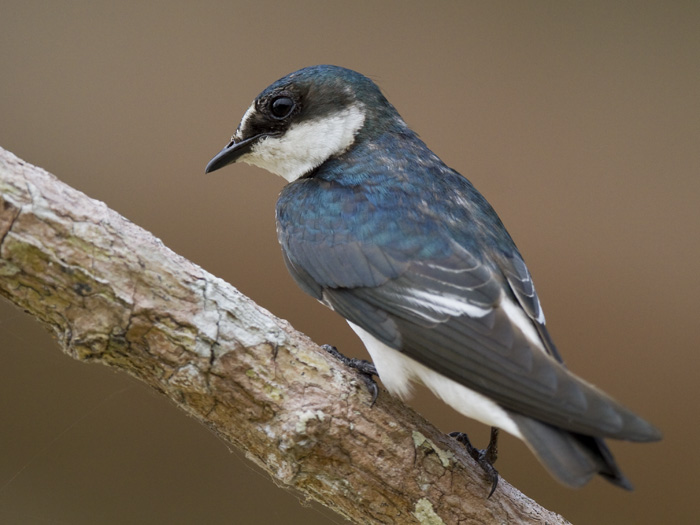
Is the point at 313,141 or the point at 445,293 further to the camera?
the point at 313,141

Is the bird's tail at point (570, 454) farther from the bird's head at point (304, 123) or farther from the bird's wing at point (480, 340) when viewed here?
the bird's head at point (304, 123)

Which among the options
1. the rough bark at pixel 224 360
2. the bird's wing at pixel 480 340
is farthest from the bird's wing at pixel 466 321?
the rough bark at pixel 224 360

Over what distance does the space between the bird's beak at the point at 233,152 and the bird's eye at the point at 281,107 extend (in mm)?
48

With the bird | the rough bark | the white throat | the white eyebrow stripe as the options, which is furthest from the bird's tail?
the white eyebrow stripe

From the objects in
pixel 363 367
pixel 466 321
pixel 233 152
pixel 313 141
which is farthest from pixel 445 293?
pixel 233 152

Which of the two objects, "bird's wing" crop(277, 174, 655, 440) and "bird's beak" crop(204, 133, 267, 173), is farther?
"bird's beak" crop(204, 133, 267, 173)

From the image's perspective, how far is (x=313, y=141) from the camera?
1.48 meters

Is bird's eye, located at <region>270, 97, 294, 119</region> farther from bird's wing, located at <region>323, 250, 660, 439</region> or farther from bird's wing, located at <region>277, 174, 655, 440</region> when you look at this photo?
bird's wing, located at <region>323, 250, 660, 439</region>

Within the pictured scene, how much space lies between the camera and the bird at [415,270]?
40.5 inches

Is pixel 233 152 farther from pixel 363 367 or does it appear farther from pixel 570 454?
pixel 570 454

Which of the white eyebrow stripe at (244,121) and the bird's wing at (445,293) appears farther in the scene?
the white eyebrow stripe at (244,121)

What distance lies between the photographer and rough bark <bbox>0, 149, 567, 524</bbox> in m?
1.03

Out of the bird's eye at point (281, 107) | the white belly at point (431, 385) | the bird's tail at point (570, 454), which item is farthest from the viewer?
the bird's eye at point (281, 107)

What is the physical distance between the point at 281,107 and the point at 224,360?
591mm
